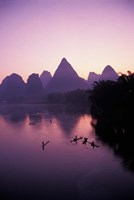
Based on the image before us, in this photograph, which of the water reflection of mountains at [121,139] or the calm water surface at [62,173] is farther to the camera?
the water reflection of mountains at [121,139]

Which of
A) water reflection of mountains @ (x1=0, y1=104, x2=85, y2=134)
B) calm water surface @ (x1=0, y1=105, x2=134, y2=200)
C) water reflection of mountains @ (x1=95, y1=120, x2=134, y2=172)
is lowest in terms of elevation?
calm water surface @ (x1=0, y1=105, x2=134, y2=200)

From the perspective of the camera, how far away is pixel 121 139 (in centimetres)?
3381

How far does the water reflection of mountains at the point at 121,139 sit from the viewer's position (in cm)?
2549

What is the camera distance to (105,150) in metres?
29.3

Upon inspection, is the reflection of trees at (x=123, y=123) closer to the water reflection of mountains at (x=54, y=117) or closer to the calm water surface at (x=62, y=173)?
the calm water surface at (x=62, y=173)

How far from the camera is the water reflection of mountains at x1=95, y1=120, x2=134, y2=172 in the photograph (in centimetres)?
2549

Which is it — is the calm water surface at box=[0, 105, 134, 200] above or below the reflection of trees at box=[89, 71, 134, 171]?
below

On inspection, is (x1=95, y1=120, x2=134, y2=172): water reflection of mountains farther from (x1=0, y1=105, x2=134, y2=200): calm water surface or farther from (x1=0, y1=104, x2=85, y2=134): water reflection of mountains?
(x1=0, y1=104, x2=85, y2=134): water reflection of mountains

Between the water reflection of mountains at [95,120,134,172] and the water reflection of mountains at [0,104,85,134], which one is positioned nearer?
the water reflection of mountains at [95,120,134,172]

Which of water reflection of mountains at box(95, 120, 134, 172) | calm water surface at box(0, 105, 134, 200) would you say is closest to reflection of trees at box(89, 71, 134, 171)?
water reflection of mountains at box(95, 120, 134, 172)

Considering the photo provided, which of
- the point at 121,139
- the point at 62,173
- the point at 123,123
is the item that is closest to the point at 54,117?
the point at 123,123

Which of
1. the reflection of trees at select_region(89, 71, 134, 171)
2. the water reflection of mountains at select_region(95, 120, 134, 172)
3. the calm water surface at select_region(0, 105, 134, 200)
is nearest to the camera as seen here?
the calm water surface at select_region(0, 105, 134, 200)

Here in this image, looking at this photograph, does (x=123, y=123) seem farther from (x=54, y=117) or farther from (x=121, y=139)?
(x=54, y=117)

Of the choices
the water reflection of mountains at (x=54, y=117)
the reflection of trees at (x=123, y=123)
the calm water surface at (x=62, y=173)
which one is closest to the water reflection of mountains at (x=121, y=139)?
the reflection of trees at (x=123, y=123)
